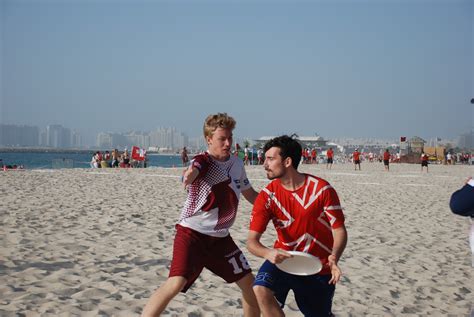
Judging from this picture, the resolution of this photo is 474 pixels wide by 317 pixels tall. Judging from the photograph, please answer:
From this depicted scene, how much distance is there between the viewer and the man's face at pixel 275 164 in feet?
10.5

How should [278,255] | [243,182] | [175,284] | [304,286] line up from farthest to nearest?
[243,182], [175,284], [304,286], [278,255]

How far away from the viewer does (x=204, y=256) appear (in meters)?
3.54

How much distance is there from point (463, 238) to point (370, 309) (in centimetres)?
455

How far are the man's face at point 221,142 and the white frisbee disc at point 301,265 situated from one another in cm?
91

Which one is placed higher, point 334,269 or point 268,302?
point 334,269

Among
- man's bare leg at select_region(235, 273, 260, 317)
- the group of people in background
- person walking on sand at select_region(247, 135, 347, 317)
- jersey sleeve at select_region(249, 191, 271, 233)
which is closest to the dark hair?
person walking on sand at select_region(247, 135, 347, 317)

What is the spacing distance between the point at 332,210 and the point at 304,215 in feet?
0.54

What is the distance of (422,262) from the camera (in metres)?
6.92

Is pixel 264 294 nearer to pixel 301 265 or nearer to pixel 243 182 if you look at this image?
pixel 301 265

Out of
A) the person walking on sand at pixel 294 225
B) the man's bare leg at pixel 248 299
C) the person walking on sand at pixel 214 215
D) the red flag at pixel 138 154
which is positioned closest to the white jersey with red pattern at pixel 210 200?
the person walking on sand at pixel 214 215

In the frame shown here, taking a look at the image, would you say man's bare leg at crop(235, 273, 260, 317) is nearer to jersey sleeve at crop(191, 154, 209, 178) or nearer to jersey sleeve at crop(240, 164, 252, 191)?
jersey sleeve at crop(240, 164, 252, 191)

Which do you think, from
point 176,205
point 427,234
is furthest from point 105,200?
point 427,234

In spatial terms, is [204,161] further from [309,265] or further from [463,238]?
[463,238]

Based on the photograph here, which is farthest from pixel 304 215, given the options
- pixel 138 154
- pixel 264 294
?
pixel 138 154
